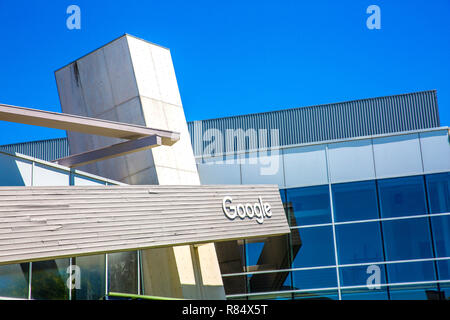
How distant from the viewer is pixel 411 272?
64.4 ft

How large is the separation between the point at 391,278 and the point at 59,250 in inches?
507

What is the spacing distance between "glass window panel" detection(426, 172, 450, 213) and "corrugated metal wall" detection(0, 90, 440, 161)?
8.47 m

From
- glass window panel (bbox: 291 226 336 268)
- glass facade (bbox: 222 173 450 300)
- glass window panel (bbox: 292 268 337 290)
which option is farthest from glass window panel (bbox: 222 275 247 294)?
glass window panel (bbox: 291 226 336 268)

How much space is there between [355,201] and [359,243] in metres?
1.53

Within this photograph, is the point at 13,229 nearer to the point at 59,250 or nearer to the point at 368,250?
the point at 59,250

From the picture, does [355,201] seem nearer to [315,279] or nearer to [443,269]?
[315,279]

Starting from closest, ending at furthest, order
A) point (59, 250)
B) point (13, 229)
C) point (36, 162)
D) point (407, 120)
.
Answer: point (13, 229)
point (59, 250)
point (36, 162)
point (407, 120)

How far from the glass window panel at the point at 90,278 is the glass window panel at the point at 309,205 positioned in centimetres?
832

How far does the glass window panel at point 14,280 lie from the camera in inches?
464

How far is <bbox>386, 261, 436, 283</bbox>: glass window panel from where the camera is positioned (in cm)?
1948

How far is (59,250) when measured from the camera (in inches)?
Result: 428

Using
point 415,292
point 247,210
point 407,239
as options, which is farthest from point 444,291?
point 247,210

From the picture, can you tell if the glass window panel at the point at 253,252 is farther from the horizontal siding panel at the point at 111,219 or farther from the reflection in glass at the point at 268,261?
the horizontal siding panel at the point at 111,219
